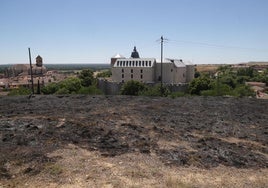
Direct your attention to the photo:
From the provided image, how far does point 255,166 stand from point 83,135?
5879mm

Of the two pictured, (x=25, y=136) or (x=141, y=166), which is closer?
(x=141, y=166)

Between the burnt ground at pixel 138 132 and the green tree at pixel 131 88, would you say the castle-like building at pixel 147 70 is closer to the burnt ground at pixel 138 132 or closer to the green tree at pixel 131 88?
the green tree at pixel 131 88

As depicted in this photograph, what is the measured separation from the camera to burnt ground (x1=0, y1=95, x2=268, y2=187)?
8.03m

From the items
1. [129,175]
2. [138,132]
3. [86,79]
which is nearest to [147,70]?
[86,79]

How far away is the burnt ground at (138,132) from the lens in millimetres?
8031

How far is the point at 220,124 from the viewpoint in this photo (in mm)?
12195

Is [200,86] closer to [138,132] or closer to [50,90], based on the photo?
[50,90]

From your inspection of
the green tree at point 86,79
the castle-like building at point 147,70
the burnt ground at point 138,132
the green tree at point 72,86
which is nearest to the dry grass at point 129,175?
the burnt ground at point 138,132

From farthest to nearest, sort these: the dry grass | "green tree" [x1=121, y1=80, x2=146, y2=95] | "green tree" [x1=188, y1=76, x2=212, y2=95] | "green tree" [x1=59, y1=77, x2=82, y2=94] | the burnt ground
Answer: "green tree" [x1=59, y1=77, x2=82, y2=94] → "green tree" [x1=188, y1=76, x2=212, y2=95] → "green tree" [x1=121, y1=80, x2=146, y2=95] → the burnt ground → the dry grass

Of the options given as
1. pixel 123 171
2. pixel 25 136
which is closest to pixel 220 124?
pixel 123 171

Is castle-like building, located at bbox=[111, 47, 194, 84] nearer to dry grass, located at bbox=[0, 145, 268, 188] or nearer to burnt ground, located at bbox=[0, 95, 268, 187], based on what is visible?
burnt ground, located at bbox=[0, 95, 268, 187]

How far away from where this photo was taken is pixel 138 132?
10586mm

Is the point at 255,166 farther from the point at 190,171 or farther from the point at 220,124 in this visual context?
the point at 220,124

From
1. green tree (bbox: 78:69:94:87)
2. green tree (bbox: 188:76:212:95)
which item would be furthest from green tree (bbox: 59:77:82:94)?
green tree (bbox: 188:76:212:95)
